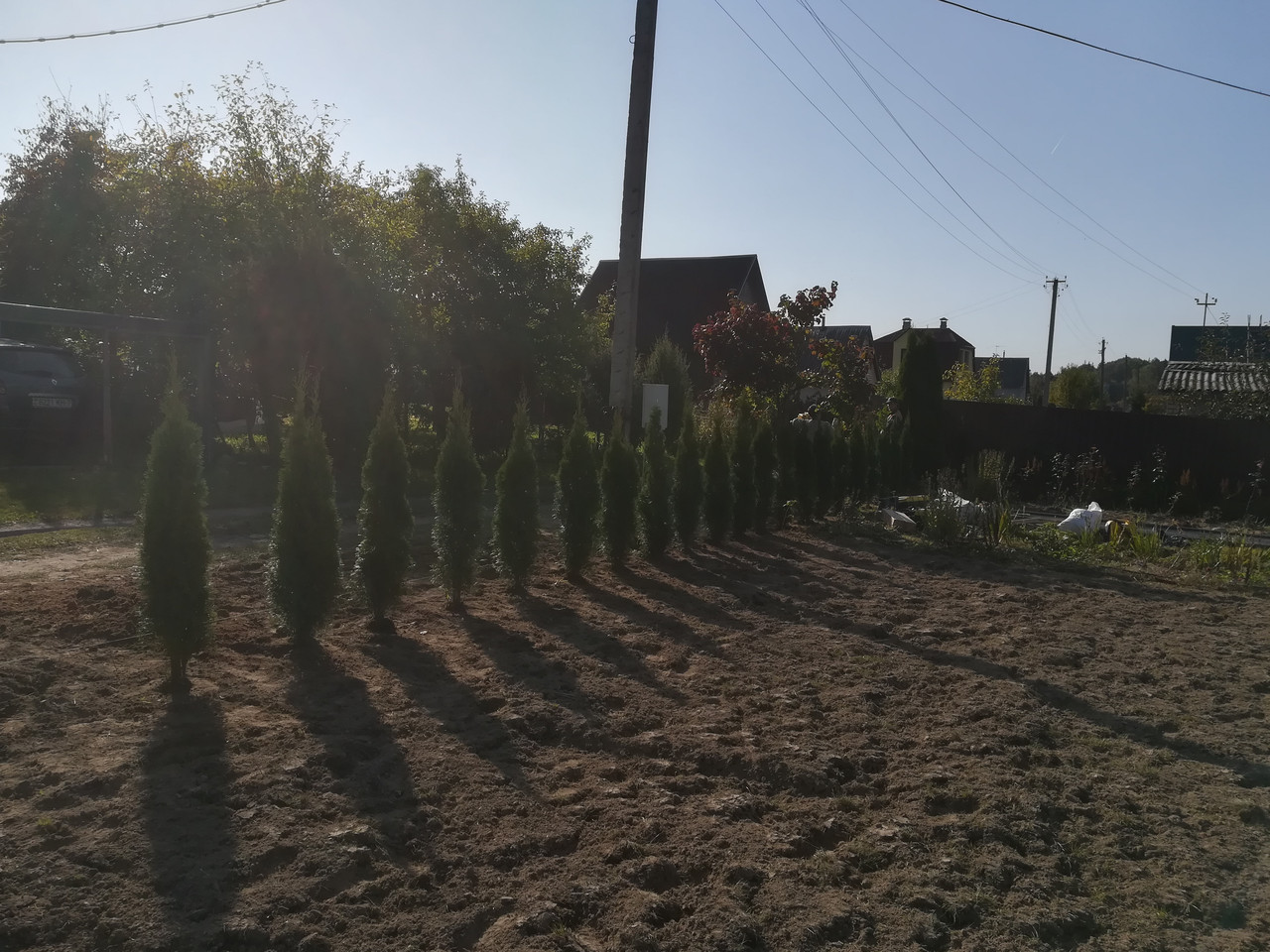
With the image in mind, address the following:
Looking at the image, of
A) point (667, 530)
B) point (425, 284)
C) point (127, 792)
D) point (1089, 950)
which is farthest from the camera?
point (425, 284)

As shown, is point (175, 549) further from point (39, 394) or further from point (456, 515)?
point (39, 394)

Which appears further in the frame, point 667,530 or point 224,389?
point 224,389

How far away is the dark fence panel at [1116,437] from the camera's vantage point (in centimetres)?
1689

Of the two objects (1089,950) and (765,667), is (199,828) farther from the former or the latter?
(765,667)

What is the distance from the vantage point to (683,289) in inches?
1350

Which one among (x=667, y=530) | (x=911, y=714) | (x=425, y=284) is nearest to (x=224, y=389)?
(x=425, y=284)

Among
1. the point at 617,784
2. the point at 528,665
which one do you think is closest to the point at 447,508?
the point at 528,665

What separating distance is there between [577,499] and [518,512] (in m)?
Answer: 0.82

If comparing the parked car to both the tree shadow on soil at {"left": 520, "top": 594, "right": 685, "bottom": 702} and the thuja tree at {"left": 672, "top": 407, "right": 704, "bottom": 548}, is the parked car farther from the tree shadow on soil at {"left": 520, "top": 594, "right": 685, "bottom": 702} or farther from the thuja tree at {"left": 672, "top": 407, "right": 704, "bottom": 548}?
the tree shadow on soil at {"left": 520, "top": 594, "right": 685, "bottom": 702}

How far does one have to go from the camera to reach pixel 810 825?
3.75 m

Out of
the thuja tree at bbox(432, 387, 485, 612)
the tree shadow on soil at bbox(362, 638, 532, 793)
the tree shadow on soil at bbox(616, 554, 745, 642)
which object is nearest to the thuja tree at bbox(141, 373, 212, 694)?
the tree shadow on soil at bbox(362, 638, 532, 793)

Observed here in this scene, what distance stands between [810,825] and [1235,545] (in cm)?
844

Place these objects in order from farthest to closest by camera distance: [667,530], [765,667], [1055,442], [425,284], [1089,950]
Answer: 1. [1055,442]
2. [425,284]
3. [667,530]
4. [765,667]
5. [1089,950]

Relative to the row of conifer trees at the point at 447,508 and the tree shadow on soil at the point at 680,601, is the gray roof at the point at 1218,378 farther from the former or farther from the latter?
the tree shadow on soil at the point at 680,601
